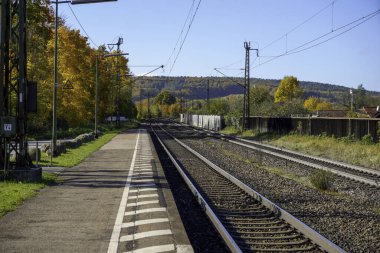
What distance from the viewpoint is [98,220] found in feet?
34.1

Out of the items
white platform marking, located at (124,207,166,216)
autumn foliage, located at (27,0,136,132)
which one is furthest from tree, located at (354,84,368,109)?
white platform marking, located at (124,207,166,216)

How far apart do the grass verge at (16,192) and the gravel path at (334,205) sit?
6110 millimetres

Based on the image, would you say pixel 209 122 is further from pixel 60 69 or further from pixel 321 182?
pixel 321 182

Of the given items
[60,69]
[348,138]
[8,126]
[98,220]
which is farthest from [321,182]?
[60,69]

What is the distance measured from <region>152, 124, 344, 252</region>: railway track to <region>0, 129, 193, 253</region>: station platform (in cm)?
97

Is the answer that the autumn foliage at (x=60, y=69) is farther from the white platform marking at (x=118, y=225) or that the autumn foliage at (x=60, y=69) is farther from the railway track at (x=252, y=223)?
the white platform marking at (x=118, y=225)

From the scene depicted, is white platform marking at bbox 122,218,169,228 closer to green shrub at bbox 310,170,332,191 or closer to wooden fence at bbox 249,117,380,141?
green shrub at bbox 310,170,332,191

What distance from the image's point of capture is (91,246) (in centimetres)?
823

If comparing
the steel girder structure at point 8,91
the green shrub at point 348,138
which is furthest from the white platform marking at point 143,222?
the green shrub at point 348,138

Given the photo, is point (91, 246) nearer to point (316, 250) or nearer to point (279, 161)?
point (316, 250)

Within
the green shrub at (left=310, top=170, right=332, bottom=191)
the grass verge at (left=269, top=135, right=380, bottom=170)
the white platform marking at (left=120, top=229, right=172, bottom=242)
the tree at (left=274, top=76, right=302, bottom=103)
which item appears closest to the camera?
the white platform marking at (left=120, top=229, right=172, bottom=242)

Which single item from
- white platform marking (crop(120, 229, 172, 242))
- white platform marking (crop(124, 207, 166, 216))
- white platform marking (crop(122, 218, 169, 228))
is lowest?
white platform marking (crop(124, 207, 166, 216))

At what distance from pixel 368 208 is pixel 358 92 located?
153 meters

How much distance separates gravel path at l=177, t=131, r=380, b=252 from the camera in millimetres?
9922
